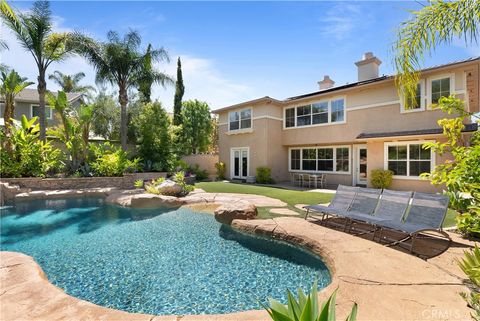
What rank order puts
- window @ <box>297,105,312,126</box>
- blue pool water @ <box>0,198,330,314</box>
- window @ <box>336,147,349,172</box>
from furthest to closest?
window @ <box>297,105,312,126</box> < window @ <box>336,147,349,172</box> < blue pool water @ <box>0,198,330,314</box>

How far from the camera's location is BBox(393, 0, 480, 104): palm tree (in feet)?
14.3

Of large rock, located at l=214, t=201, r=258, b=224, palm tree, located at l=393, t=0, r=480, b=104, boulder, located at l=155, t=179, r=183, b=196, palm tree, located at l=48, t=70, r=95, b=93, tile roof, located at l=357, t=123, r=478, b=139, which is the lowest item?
large rock, located at l=214, t=201, r=258, b=224

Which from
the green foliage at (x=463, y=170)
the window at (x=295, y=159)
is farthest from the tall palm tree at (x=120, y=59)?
the green foliage at (x=463, y=170)

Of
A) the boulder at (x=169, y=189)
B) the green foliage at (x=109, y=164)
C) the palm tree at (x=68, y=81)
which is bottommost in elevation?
the boulder at (x=169, y=189)

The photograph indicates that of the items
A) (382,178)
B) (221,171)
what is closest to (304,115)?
(382,178)

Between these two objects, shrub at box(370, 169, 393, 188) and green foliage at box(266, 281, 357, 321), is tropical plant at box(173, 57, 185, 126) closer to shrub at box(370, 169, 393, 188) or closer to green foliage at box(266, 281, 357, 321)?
shrub at box(370, 169, 393, 188)

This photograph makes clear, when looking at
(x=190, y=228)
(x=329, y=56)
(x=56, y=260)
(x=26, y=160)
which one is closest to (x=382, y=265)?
(x=190, y=228)

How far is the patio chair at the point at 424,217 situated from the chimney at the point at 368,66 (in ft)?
51.7

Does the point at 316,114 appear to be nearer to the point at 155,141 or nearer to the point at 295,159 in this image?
the point at 295,159

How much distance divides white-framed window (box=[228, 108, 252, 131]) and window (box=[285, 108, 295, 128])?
3060mm

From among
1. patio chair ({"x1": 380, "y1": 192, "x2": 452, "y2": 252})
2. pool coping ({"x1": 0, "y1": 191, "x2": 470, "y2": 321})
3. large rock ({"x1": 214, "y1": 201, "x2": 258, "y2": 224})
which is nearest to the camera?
pool coping ({"x1": 0, "y1": 191, "x2": 470, "y2": 321})

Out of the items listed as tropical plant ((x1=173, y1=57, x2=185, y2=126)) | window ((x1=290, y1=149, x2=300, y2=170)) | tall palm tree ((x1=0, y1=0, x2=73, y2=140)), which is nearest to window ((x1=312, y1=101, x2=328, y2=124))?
window ((x1=290, y1=149, x2=300, y2=170))

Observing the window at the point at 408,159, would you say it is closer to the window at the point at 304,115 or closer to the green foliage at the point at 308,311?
the window at the point at 304,115

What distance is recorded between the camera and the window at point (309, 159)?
20.2 meters
